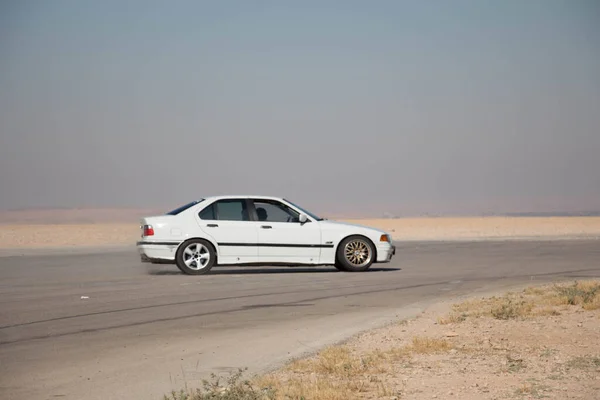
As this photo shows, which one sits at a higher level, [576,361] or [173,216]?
[173,216]

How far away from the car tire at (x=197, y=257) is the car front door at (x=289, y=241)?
3.53ft

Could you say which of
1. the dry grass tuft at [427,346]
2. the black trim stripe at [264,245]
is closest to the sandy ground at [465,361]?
the dry grass tuft at [427,346]

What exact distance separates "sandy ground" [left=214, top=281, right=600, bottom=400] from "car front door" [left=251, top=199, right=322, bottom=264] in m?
8.05

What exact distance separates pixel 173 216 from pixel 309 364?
41.4ft

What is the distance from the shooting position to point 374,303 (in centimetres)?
1511

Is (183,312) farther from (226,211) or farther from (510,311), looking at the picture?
(226,211)

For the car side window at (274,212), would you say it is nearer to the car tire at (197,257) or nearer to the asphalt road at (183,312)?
the asphalt road at (183,312)

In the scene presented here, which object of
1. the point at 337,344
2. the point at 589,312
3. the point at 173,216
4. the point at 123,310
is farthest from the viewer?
the point at 173,216

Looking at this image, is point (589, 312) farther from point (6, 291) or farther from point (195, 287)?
point (6, 291)

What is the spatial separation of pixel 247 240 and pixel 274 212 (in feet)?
3.23

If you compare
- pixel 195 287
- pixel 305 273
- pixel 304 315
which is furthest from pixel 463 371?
pixel 305 273

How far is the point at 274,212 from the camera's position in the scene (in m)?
21.8

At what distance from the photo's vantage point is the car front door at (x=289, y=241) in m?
21.3

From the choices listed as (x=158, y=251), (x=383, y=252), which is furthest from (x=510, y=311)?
(x=158, y=251)
